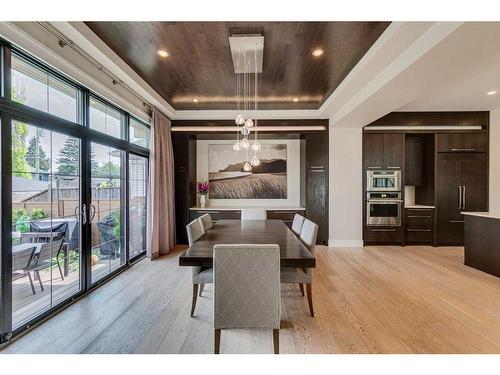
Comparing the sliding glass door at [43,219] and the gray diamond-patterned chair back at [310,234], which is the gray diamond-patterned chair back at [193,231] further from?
the sliding glass door at [43,219]

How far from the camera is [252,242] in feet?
7.94

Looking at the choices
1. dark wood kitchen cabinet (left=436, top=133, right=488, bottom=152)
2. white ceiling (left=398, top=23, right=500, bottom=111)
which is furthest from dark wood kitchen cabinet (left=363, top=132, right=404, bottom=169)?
dark wood kitchen cabinet (left=436, top=133, right=488, bottom=152)

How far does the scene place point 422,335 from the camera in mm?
2174

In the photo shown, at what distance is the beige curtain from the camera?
4.38 metres

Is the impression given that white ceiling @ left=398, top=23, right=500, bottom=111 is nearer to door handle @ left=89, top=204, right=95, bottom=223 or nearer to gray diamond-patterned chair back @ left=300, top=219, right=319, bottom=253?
gray diamond-patterned chair back @ left=300, top=219, right=319, bottom=253

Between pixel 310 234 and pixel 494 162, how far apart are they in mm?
5161

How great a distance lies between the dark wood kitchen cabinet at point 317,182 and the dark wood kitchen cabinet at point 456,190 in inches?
93.4

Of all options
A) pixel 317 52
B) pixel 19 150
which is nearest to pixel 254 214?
pixel 317 52

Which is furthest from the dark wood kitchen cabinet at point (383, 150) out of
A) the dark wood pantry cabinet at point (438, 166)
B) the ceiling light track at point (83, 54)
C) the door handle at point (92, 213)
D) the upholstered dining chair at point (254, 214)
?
the door handle at point (92, 213)

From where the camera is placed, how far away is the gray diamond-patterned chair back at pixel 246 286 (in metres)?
1.79

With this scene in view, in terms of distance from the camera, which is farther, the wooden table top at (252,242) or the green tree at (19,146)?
the green tree at (19,146)

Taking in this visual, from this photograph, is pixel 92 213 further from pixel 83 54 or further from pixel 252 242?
pixel 252 242
